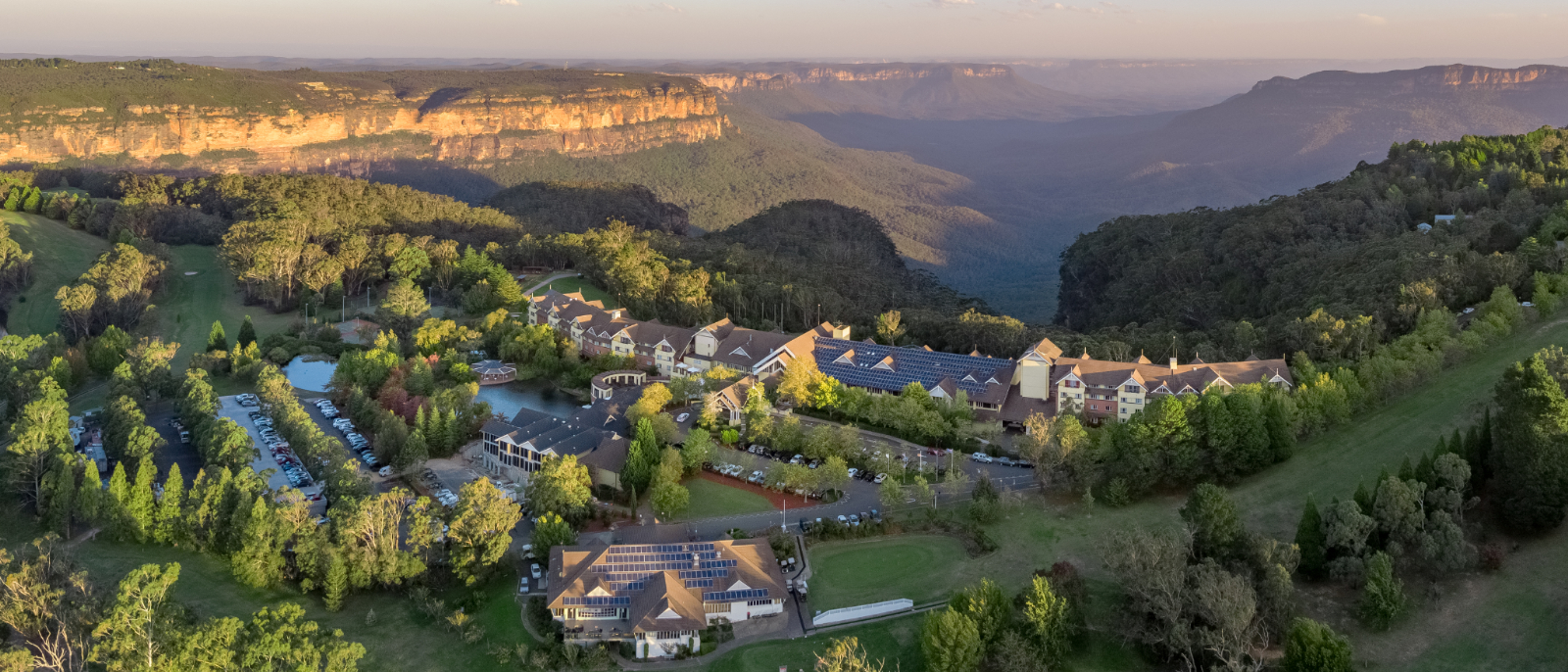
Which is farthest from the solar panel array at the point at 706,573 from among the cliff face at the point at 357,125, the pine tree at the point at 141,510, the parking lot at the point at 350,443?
Result: the cliff face at the point at 357,125

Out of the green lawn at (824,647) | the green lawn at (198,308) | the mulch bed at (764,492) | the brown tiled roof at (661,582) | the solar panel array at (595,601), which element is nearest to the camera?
the green lawn at (824,647)

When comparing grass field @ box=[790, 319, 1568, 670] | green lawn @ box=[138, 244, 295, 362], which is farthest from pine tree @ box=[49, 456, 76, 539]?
grass field @ box=[790, 319, 1568, 670]

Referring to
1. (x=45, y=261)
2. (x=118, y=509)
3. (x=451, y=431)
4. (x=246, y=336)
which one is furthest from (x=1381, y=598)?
(x=45, y=261)

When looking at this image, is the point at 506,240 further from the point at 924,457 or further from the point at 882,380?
the point at 924,457

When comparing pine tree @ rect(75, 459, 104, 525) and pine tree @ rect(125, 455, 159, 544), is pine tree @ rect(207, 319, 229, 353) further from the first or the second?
pine tree @ rect(125, 455, 159, 544)

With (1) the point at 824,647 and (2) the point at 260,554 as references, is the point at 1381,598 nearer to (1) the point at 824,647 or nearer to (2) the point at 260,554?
(1) the point at 824,647

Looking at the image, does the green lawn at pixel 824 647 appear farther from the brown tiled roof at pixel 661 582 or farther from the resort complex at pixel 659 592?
the brown tiled roof at pixel 661 582
